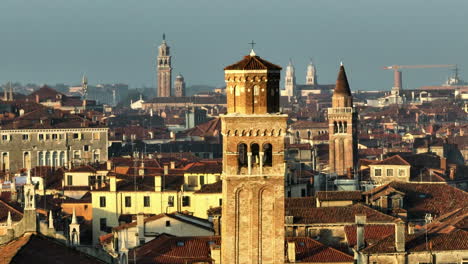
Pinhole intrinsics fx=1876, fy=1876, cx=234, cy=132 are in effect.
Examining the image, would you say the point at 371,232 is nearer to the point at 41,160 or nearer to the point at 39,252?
the point at 39,252

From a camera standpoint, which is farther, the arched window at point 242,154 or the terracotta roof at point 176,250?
the terracotta roof at point 176,250

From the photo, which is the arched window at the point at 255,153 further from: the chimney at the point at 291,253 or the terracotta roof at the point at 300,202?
the terracotta roof at the point at 300,202

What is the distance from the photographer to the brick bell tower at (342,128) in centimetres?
12012

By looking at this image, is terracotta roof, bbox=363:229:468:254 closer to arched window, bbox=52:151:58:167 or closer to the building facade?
the building facade

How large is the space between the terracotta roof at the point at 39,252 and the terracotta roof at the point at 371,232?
62.7ft

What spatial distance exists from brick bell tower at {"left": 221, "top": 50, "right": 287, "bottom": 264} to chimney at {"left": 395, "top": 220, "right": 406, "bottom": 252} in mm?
10022

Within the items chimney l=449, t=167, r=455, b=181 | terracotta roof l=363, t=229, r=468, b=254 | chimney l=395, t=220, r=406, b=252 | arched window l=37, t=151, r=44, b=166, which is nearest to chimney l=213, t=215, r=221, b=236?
terracotta roof l=363, t=229, r=468, b=254

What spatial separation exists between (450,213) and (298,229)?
9.91 m

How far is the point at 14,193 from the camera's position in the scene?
7606cm

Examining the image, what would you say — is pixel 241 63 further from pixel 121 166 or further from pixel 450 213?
pixel 121 166

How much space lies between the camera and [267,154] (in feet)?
151

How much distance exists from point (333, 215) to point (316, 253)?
7256mm

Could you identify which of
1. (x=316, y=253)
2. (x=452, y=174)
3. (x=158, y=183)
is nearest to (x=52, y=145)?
(x=452, y=174)

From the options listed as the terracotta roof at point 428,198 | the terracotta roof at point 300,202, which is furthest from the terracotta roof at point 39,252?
the terracotta roof at point 428,198
